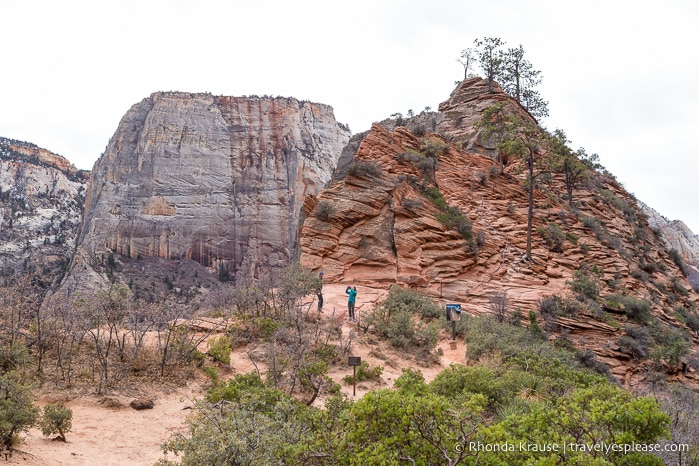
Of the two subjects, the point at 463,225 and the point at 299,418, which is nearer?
the point at 299,418

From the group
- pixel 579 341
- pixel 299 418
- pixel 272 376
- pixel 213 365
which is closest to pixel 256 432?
pixel 299 418

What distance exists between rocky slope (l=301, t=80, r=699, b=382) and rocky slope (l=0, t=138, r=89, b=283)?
49.1 meters

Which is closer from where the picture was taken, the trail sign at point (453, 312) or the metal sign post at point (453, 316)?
the metal sign post at point (453, 316)

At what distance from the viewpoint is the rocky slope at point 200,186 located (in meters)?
64.6

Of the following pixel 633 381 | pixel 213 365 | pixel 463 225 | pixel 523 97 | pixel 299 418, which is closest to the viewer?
pixel 299 418

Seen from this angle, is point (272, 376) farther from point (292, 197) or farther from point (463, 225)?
point (292, 197)

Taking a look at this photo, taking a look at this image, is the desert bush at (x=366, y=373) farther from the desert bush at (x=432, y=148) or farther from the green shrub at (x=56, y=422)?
the desert bush at (x=432, y=148)

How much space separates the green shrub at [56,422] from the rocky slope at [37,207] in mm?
56473

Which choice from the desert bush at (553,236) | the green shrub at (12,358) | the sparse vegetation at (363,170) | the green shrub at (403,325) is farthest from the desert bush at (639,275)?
the green shrub at (12,358)

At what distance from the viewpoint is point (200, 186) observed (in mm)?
68688

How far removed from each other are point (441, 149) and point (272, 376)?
1779 centimetres

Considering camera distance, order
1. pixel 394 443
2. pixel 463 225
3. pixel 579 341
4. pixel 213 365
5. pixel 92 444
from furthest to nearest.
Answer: pixel 463 225 < pixel 579 341 < pixel 213 365 < pixel 92 444 < pixel 394 443

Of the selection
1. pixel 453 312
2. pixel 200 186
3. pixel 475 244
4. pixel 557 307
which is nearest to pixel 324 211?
pixel 475 244

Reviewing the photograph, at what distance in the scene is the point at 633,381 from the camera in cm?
1445
